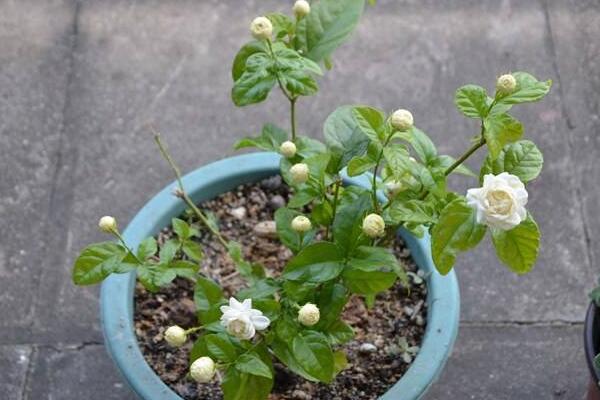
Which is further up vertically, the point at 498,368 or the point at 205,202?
the point at 205,202

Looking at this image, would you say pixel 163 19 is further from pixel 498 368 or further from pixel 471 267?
pixel 498 368

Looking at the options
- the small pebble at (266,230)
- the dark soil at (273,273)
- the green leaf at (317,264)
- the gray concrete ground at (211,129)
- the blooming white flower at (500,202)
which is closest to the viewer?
the blooming white flower at (500,202)

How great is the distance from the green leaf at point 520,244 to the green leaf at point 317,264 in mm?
251

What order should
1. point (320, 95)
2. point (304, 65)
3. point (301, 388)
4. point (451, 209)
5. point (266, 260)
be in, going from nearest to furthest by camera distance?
point (451, 209), point (304, 65), point (301, 388), point (266, 260), point (320, 95)

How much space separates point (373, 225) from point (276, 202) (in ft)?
1.92

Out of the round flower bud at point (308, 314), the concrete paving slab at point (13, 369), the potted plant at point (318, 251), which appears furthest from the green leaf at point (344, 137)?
the concrete paving slab at point (13, 369)

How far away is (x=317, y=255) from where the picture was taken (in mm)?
1240

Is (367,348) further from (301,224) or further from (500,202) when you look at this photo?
(500,202)

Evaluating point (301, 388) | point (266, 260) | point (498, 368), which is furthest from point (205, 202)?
point (498, 368)

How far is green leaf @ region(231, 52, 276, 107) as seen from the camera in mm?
1232

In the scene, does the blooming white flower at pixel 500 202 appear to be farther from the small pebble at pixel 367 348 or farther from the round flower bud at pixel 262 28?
the small pebble at pixel 367 348

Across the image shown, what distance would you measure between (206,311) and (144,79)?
104 cm

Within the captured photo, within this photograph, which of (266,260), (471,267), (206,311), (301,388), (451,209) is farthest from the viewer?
(471,267)

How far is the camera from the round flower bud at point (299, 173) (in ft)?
4.07
